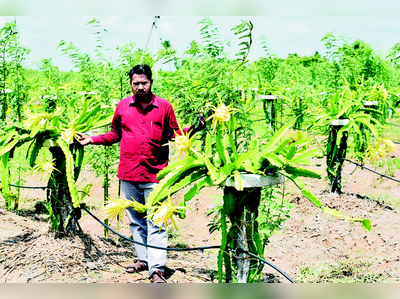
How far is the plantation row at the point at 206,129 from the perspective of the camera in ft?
6.48

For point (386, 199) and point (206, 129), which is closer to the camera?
point (206, 129)

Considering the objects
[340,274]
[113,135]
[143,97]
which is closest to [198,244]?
[340,274]

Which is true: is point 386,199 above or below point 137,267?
above

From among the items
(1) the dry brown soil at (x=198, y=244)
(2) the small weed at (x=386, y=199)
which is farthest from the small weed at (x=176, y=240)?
(2) the small weed at (x=386, y=199)

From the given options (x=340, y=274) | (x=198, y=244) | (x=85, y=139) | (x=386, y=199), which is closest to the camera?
(x=85, y=139)

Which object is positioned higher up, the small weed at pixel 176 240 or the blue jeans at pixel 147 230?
the blue jeans at pixel 147 230

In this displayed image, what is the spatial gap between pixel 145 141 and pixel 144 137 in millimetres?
31

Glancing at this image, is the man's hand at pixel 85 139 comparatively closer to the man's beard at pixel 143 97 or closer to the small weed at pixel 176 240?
the man's beard at pixel 143 97

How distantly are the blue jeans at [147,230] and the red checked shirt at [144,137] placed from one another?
8cm

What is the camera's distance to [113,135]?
9.96 feet

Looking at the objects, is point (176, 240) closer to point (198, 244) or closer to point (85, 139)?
point (198, 244)

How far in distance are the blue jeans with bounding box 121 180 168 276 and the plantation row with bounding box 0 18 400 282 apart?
428mm

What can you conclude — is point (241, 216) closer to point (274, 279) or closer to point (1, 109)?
point (274, 279)

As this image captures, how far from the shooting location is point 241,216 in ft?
Result: 6.72
